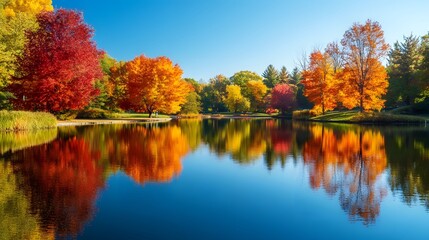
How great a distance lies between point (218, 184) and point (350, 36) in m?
42.7

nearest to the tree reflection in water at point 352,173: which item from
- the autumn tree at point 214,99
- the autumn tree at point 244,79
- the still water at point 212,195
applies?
the still water at point 212,195

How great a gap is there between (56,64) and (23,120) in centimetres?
621

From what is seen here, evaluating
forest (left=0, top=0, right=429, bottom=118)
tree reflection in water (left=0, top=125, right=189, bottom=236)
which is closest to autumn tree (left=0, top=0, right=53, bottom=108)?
forest (left=0, top=0, right=429, bottom=118)

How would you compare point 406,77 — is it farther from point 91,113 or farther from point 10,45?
point 10,45

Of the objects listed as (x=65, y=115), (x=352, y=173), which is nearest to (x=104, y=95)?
(x=65, y=115)

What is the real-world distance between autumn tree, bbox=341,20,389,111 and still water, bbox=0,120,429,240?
3314cm

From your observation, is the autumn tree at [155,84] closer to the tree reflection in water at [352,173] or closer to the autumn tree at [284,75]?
the tree reflection in water at [352,173]

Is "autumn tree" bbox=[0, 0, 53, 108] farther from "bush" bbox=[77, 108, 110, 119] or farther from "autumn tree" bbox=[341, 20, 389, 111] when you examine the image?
"autumn tree" bbox=[341, 20, 389, 111]

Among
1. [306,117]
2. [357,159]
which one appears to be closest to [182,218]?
[357,159]

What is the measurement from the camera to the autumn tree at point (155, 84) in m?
55.4

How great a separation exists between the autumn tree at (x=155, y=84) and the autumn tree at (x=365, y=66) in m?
25.6

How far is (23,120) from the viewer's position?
1200 inches

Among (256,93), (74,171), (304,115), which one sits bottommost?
(74,171)

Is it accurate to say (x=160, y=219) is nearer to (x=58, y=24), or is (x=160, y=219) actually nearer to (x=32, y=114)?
(x=32, y=114)
